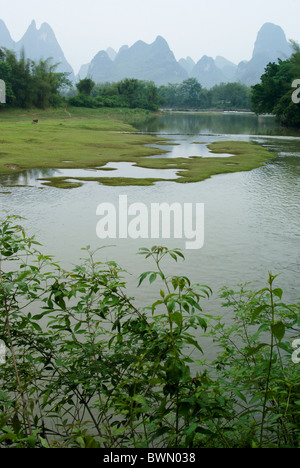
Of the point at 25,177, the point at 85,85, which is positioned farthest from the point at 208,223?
the point at 85,85

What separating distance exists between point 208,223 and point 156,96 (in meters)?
93.4

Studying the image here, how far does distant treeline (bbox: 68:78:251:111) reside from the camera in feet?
282

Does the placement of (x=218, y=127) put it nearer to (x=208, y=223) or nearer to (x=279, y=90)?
(x=279, y=90)

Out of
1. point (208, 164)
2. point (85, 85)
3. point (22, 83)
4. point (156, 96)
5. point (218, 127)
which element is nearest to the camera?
point (208, 164)

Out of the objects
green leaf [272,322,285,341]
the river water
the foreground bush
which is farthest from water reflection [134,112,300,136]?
green leaf [272,322,285,341]

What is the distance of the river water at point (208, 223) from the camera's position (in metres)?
8.41

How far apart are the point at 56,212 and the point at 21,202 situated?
2024 mm

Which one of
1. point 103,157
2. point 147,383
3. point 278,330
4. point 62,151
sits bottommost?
point 147,383

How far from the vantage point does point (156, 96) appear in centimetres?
9969

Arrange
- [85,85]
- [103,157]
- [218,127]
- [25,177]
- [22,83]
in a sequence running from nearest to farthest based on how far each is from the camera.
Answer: [25,177], [103,157], [218,127], [22,83], [85,85]

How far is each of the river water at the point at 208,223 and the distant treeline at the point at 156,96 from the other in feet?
219

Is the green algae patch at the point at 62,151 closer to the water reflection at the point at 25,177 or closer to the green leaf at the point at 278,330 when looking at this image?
the water reflection at the point at 25,177

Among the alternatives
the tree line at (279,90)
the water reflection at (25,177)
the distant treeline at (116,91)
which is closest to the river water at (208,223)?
the water reflection at (25,177)

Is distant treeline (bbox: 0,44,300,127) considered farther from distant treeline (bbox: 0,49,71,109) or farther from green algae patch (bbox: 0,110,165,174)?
green algae patch (bbox: 0,110,165,174)
